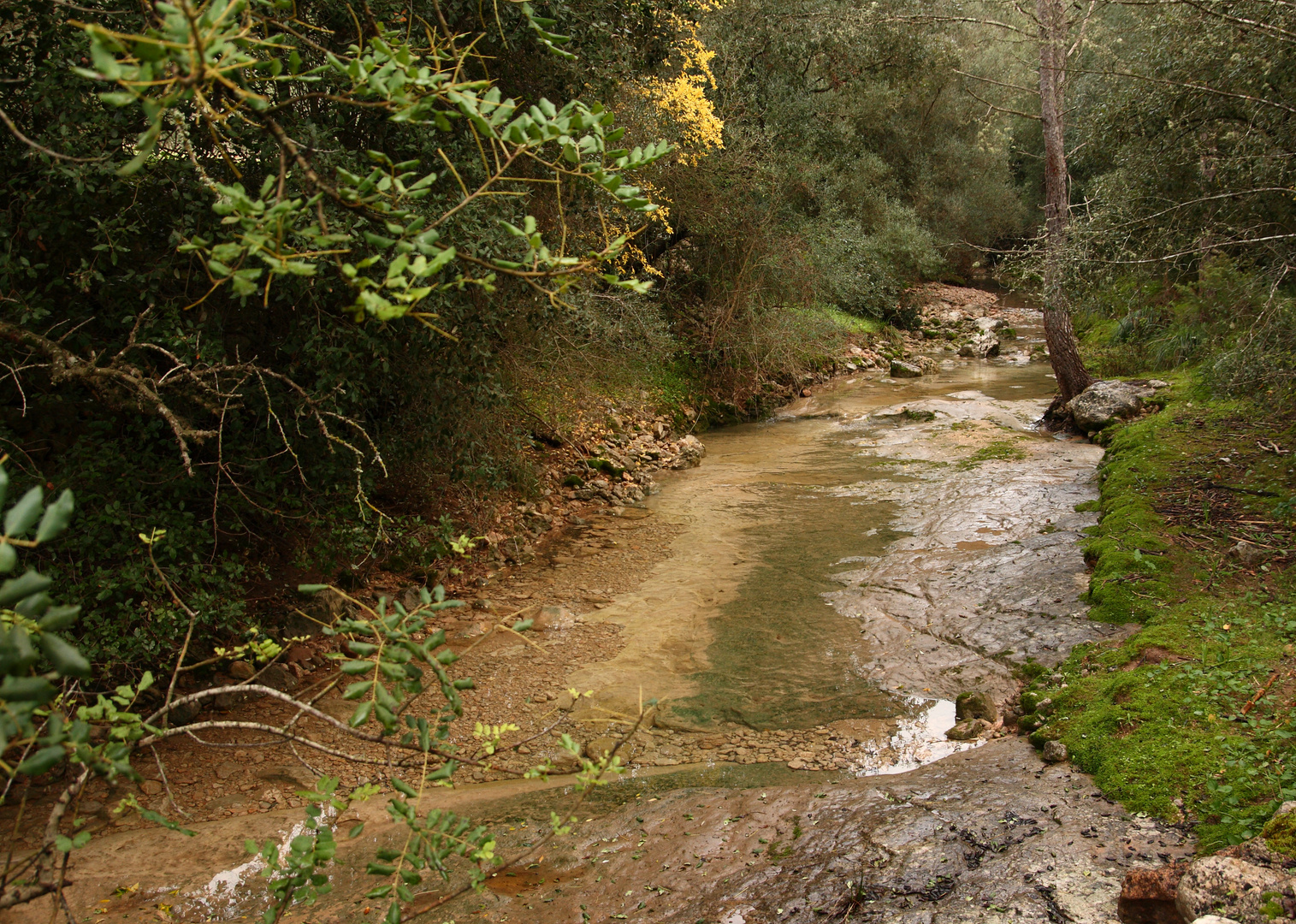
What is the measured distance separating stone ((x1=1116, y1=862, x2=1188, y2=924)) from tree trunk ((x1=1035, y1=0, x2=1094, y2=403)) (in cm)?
988

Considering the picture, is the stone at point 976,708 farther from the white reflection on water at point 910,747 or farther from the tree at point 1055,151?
the tree at point 1055,151

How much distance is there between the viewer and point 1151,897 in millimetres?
2891

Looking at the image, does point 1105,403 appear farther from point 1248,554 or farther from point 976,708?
point 976,708

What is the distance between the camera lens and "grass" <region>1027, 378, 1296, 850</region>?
359cm

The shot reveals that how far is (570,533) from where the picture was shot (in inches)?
383

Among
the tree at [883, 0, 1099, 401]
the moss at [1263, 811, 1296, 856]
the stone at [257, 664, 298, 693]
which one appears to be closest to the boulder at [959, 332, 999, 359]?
the tree at [883, 0, 1099, 401]

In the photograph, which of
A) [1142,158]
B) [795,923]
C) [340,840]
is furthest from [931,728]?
[1142,158]

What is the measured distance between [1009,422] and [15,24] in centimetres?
1378

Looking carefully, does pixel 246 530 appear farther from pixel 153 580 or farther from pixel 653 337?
pixel 653 337

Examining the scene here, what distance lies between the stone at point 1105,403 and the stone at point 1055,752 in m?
9.02

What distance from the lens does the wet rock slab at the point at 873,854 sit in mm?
3256

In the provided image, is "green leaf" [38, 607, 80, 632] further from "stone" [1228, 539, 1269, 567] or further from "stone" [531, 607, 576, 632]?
"stone" [1228, 539, 1269, 567]

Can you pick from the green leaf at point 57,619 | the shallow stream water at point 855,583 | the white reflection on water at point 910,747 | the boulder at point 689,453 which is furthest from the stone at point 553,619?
the green leaf at point 57,619

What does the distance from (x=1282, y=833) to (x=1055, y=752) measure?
1.41m
